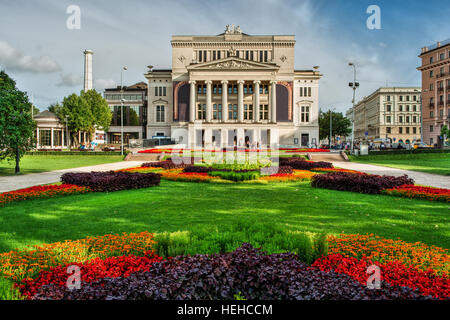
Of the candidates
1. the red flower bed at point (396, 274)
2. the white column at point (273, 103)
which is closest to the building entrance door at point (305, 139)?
the white column at point (273, 103)

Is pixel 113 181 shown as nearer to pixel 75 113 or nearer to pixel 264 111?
pixel 264 111

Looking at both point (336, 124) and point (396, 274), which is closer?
point (396, 274)

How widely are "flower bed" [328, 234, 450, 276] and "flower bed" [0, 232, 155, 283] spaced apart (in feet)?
11.7

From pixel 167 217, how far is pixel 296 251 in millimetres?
4385

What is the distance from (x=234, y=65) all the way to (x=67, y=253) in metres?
60.8

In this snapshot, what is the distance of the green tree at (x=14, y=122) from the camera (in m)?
20.2

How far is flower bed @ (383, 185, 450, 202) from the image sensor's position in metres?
10.9

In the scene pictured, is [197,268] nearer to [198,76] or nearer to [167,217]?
[167,217]

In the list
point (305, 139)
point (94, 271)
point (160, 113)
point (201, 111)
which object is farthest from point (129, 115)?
point (94, 271)

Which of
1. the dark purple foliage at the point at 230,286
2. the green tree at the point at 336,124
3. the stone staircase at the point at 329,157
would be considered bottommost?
the dark purple foliage at the point at 230,286

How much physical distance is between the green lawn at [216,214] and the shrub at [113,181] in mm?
846

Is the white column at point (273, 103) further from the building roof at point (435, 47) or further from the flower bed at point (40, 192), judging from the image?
the flower bed at point (40, 192)

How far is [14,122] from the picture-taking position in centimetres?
2080

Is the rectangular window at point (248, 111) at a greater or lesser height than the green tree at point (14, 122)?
greater
